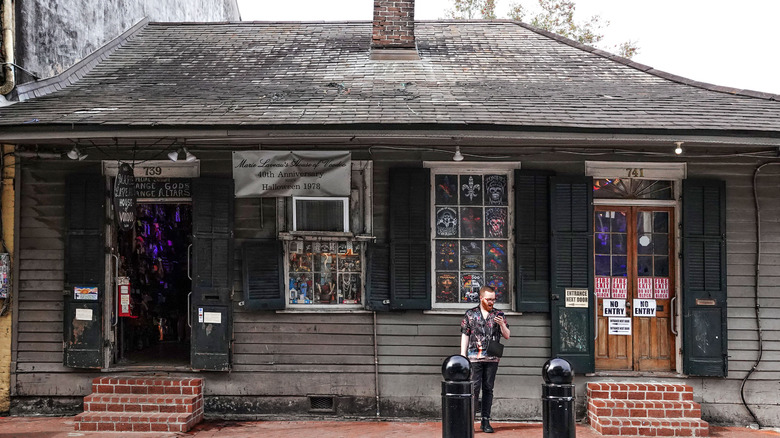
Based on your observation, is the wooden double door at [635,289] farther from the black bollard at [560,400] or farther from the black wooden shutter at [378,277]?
the black bollard at [560,400]

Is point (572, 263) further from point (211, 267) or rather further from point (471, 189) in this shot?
point (211, 267)

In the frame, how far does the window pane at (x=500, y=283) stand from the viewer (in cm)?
881

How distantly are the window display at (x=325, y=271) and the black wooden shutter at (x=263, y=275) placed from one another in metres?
0.24

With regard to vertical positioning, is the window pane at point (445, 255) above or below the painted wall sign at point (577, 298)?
above

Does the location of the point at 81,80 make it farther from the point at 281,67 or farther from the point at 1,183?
Result: the point at 281,67

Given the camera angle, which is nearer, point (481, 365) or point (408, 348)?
point (481, 365)

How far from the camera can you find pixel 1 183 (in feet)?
28.5

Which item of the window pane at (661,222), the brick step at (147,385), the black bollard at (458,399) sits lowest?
the brick step at (147,385)

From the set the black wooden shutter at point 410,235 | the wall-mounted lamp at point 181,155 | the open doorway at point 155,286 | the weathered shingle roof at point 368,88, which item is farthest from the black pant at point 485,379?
the wall-mounted lamp at point 181,155

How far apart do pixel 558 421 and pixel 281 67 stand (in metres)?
6.95

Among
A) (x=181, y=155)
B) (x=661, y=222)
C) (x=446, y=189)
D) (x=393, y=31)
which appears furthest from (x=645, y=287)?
(x=181, y=155)

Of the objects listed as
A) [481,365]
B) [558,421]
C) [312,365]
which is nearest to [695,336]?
[481,365]

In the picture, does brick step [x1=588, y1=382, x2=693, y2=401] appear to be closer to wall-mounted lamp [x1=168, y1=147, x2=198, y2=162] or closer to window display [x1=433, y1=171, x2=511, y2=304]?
window display [x1=433, y1=171, x2=511, y2=304]

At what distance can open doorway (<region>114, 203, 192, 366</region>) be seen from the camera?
9.54 meters
